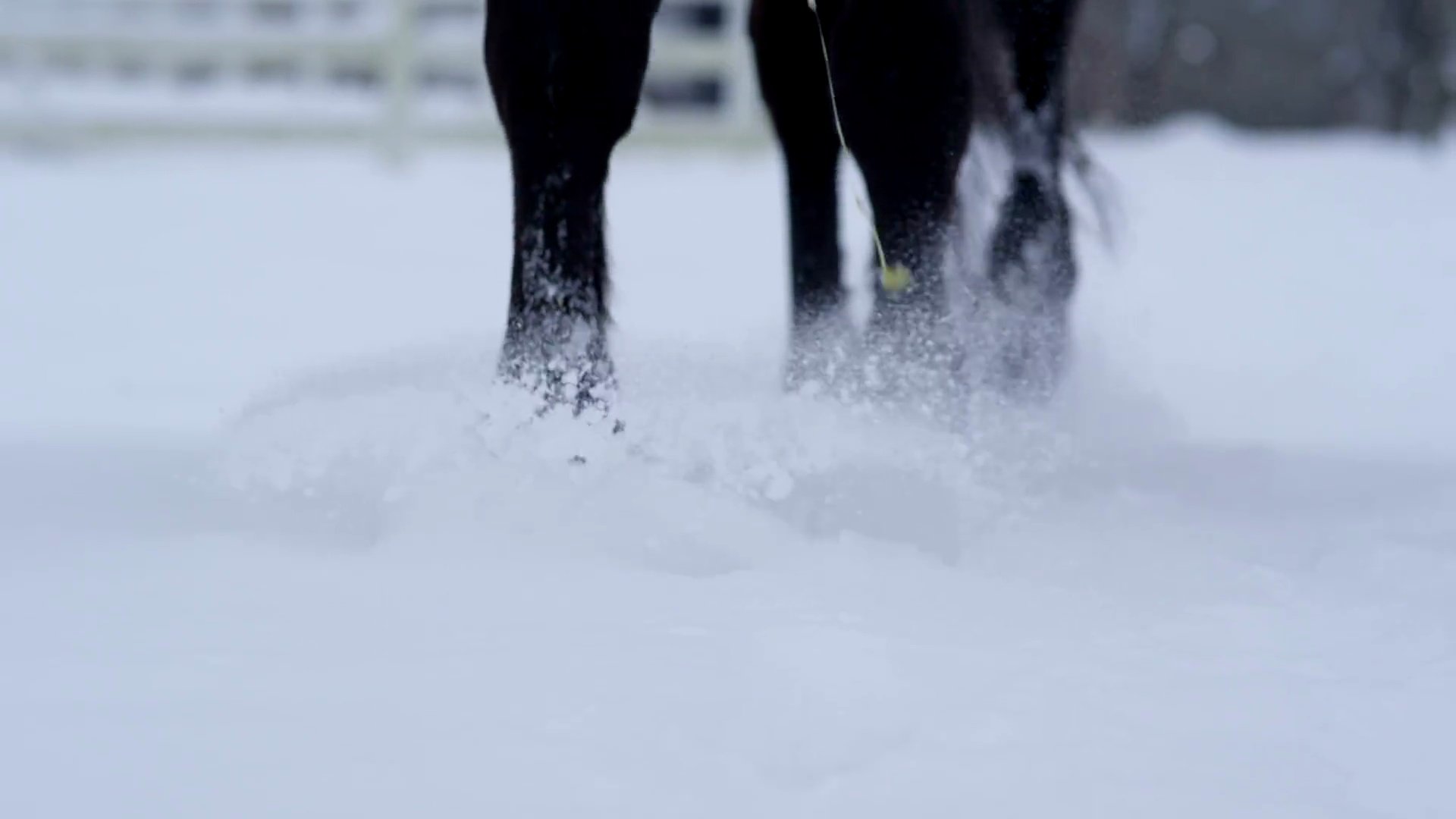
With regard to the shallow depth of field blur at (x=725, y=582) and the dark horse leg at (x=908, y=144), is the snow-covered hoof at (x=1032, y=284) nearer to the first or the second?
the shallow depth of field blur at (x=725, y=582)

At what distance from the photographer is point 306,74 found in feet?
26.5

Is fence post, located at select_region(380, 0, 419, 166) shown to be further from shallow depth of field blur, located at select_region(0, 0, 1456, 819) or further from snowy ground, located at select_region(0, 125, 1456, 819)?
snowy ground, located at select_region(0, 125, 1456, 819)

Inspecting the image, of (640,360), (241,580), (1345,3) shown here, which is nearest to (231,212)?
(640,360)

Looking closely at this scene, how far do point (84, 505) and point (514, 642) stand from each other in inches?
26.0

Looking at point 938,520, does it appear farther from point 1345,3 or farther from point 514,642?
point 1345,3

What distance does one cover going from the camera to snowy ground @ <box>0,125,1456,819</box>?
1066 mm

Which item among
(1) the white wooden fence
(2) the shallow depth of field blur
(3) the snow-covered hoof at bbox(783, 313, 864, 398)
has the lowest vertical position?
(1) the white wooden fence

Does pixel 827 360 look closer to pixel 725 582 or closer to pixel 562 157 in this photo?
pixel 562 157

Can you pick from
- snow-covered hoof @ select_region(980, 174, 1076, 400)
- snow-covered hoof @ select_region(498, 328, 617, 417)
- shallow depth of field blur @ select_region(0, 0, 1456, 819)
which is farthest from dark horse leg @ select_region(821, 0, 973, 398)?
snow-covered hoof @ select_region(498, 328, 617, 417)

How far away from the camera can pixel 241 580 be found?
4.59ft

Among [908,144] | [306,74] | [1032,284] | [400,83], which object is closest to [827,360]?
[908,144]

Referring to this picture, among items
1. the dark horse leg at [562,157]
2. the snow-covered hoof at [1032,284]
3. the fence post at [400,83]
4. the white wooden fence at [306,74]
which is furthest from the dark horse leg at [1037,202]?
the fence post at [400,83]

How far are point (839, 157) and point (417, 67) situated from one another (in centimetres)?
580

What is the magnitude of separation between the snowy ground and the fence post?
187 inches
